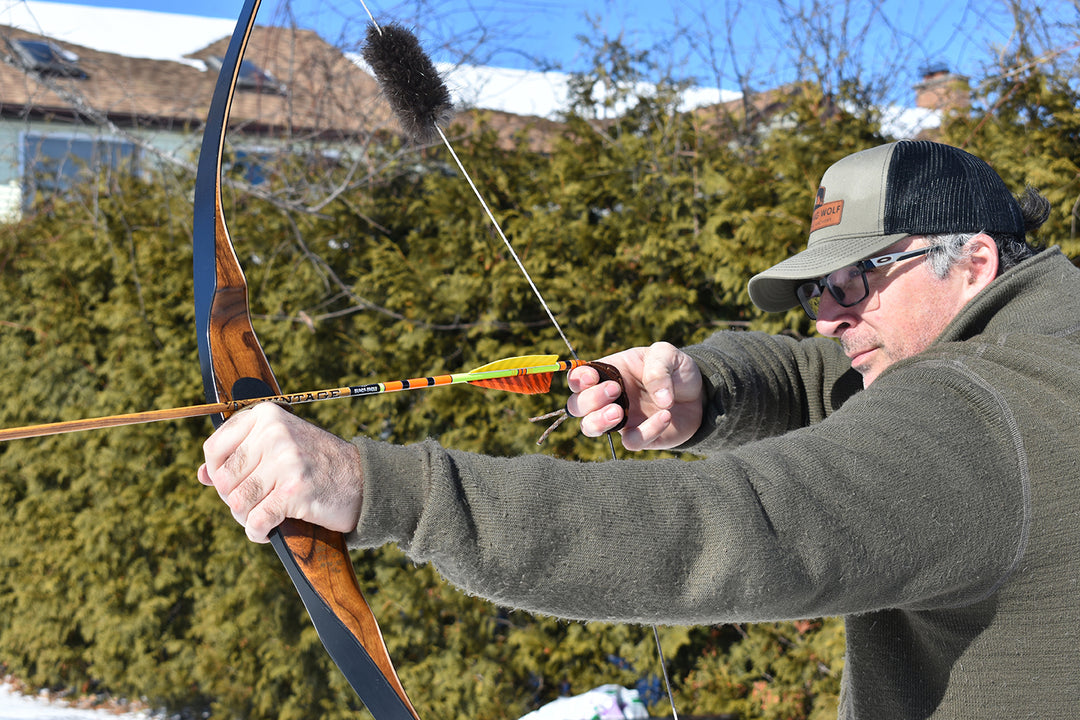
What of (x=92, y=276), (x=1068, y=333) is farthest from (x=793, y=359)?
(x=92, y=276)

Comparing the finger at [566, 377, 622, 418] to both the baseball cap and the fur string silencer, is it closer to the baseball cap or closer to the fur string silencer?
the baseball cap

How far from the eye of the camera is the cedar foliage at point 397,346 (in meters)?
3.08

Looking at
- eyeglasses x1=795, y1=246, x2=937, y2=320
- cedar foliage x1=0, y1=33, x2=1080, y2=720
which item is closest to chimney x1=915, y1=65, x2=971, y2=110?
cedar foliage x1=0, y1=33, x2=1080, y2=720

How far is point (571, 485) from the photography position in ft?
2.98

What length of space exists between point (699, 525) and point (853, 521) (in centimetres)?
17

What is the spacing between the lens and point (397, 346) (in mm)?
3809

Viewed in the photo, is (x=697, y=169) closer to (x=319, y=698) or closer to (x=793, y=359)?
(x=793, y=359)

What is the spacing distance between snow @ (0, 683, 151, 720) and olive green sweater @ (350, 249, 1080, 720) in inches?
188

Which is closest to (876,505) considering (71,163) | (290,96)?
(290,96)

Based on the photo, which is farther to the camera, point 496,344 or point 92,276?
point 92,276

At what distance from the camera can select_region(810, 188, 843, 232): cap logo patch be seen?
143 centimetres

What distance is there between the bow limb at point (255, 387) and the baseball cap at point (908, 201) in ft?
2.91

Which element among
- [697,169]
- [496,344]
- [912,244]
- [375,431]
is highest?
[697,169]

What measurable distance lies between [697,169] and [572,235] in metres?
0.56
